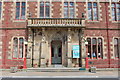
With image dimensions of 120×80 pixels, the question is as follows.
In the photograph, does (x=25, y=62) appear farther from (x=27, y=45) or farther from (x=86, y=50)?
(x=86, y=50)

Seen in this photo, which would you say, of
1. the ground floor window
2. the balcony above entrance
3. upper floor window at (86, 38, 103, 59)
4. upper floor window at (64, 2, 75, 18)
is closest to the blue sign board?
upper floor window at (86, 38, 103, 59)

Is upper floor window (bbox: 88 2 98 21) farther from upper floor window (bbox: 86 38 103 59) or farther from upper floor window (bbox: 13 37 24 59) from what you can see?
A: upper floor window (bbox: 13 37 24 59)

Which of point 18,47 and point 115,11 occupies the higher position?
point 115,11

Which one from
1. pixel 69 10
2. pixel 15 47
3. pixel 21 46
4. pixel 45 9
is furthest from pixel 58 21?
pixel 15 47

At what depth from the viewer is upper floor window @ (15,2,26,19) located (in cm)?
1585

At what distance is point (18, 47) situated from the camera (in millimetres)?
15219

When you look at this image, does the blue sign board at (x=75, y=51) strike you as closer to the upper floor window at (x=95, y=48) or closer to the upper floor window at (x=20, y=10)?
the upper floor window at (x=95, y=48)

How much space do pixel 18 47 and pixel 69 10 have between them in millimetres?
7160

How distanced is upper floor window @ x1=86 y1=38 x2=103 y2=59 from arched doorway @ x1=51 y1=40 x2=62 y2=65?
319 centimetres

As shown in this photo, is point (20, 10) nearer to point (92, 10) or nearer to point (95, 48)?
point (92, 10)

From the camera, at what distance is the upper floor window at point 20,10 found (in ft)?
52.0

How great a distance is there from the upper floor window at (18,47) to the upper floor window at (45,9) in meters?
3.71

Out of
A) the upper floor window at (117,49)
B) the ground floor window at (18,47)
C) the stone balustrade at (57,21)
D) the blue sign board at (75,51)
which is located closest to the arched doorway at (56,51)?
the blue sign board at (75,51)

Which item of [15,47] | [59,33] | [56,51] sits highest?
[59,33]
